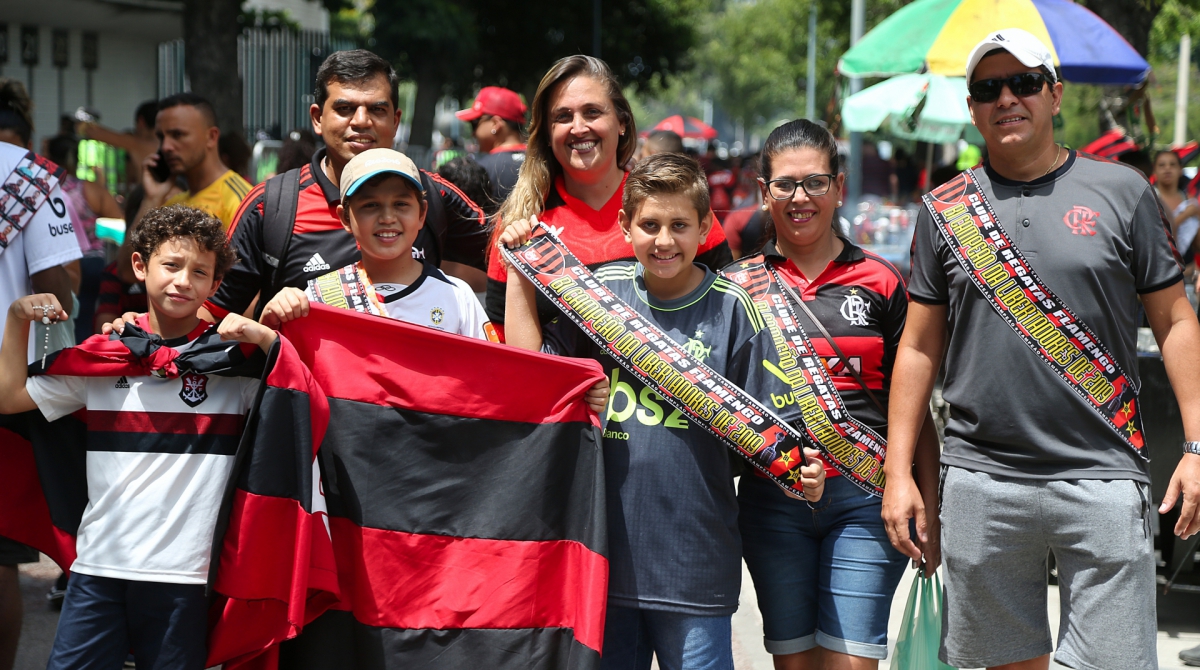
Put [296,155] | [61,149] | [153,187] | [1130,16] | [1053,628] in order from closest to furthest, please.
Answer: [1053,628], [153,187], [296,155], [61,149], [1130,16]

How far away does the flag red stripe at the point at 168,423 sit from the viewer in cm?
332

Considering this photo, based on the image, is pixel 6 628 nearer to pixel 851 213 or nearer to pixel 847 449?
pixel 847 449

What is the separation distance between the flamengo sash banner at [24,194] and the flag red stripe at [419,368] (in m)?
1.70

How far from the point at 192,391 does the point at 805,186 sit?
193 centimetres

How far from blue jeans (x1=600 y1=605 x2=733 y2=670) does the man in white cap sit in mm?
616

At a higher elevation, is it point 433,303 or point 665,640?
point 433,303

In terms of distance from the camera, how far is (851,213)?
12.8 m

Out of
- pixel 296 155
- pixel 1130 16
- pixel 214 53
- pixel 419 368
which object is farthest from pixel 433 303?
pixel 214 53

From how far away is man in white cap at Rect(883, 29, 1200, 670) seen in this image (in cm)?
315

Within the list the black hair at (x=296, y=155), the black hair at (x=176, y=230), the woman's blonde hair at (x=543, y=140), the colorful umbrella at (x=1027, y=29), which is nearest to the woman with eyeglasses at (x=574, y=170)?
the woman's blonde hair at (x=543, y=140)

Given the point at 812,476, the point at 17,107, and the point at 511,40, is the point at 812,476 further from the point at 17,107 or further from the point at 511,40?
the point at 511,40

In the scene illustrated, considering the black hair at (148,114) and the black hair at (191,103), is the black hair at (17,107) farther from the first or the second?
the black hair at (148,114)

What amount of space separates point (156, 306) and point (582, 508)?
140cm

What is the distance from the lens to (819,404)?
345 centimetres
